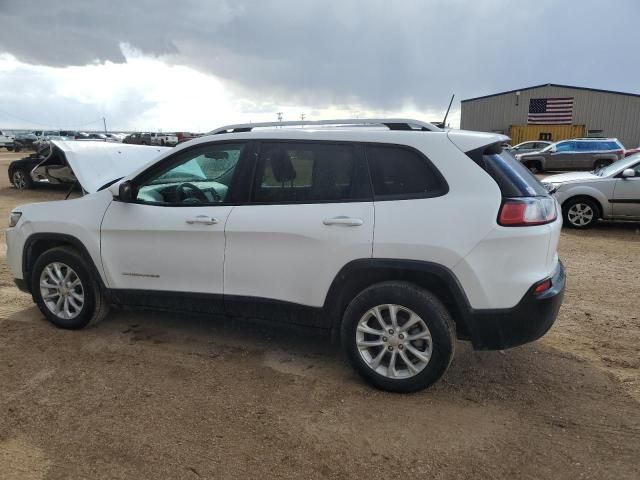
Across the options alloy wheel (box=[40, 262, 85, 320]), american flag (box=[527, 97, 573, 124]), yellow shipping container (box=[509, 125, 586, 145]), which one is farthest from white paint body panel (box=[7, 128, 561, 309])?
american flag (box=[527, 97, 573, 124])

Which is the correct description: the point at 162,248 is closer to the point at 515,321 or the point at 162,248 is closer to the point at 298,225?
the point at 298,225

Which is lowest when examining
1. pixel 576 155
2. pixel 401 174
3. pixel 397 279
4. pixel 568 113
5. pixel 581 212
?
pixel 397 279

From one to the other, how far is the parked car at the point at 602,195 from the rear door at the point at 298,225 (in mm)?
6455

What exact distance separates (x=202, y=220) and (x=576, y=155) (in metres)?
22.2

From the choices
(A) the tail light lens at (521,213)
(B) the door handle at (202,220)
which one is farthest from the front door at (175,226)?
(A) the tail light lens at (521,213)

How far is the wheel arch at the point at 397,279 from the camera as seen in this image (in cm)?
316

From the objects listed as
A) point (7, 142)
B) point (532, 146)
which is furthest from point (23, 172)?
point (7, 142)

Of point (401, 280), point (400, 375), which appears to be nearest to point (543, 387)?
point (400, 375)

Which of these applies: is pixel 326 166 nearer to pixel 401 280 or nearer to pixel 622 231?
pixel 401 280

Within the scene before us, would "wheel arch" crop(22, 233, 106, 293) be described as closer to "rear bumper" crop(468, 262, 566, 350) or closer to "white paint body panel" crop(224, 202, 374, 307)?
"white paint body panel" crop(224, 202, 374, 307)

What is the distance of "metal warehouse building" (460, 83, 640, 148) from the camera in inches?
1469

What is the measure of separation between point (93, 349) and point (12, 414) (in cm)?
96

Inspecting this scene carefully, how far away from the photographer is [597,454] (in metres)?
2.78

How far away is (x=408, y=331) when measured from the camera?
3.30m
